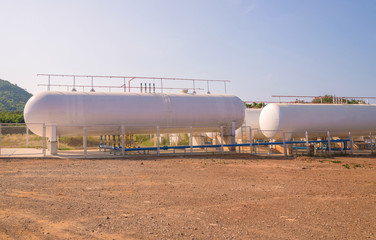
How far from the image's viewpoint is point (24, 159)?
690 inches

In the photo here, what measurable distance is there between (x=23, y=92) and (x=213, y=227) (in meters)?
150

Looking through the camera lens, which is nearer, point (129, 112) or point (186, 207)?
point (186, 207)

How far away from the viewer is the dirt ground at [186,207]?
5.22 metres

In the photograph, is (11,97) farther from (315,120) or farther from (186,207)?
(186,207)

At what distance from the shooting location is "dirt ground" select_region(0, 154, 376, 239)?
206 inches

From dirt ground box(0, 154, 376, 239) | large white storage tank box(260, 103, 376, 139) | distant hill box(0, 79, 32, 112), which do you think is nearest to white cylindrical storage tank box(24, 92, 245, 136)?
large white storage tank box(260, 103, 376, 139)

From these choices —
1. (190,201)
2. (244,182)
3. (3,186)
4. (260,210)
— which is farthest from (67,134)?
(260,210)

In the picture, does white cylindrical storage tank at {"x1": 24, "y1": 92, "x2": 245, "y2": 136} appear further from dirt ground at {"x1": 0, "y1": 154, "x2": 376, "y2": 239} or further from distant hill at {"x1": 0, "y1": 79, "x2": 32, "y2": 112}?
distant hill at {"x1": 0, "y1": 79, "x2": 32, "y2": 112}

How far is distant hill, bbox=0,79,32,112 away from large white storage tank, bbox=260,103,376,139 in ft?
326

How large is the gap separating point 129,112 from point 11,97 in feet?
402

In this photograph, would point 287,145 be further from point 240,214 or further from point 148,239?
point 148,239

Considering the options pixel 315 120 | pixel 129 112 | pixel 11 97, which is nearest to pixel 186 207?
pixel 129 112

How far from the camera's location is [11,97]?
126 meters

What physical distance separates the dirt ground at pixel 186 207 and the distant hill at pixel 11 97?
10718cm
